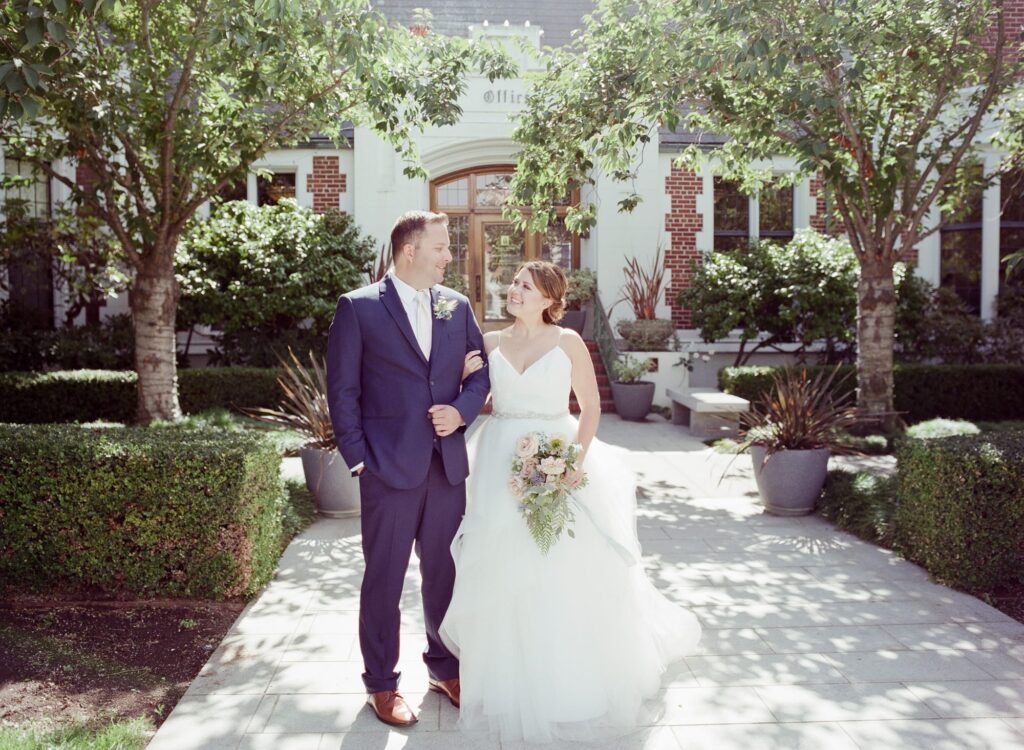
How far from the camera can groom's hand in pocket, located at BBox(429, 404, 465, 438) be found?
3.57 meters

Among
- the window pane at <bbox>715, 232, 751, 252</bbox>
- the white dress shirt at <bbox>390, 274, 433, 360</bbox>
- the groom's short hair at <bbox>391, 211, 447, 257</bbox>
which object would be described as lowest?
the white dress shirt at <bbox>390, 274, 433, 360</bbox>

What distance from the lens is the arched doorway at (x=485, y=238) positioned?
17.5 m

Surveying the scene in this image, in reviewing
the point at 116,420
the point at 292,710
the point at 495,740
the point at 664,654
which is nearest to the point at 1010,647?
the point at 664,654

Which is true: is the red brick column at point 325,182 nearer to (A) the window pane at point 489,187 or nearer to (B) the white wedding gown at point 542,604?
(A) the window pane at point 489,187

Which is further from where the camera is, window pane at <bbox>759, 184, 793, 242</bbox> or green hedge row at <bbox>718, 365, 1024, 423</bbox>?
window pane at <bbox>759, 184, 793, 242</bbox>

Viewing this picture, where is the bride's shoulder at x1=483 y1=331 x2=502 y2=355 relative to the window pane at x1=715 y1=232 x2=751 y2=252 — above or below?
below

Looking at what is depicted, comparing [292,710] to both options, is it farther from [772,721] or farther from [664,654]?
[772,721]

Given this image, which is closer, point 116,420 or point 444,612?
point 444,612

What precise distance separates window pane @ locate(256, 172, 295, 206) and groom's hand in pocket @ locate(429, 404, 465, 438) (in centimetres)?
1310

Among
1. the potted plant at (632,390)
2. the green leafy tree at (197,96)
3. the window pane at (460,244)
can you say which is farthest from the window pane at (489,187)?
the green leafy tree at (197,96)

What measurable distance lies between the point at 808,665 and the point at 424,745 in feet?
6.21

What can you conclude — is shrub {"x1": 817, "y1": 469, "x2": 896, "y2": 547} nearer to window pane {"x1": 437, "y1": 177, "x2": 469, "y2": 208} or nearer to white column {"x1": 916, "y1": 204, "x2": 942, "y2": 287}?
white column {"x1": 916, "y1": 204, "x2": 942, "y2": 287}

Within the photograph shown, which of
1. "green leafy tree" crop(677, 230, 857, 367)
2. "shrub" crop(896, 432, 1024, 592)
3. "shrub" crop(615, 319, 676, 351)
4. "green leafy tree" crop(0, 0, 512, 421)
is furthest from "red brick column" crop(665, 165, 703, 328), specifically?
"shrub" crop(896, 432, 1024, 592)

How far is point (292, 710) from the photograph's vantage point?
3783 millimetres
